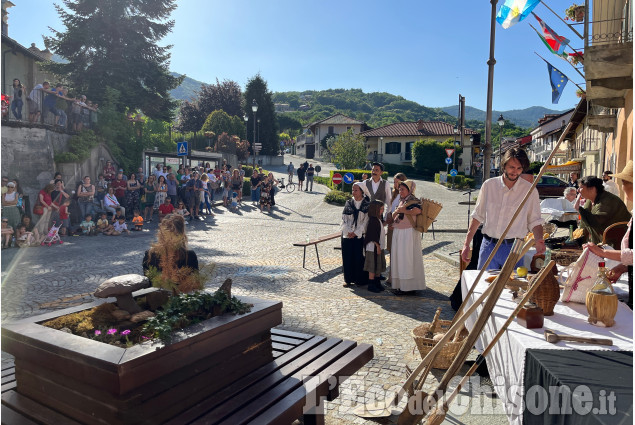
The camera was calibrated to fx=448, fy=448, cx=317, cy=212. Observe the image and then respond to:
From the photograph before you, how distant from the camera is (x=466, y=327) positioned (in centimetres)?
416

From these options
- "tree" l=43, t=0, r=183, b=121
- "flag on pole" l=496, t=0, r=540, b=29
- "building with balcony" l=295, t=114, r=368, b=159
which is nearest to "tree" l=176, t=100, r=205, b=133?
"building with balcony" l=295, t=114, r=368, b=159

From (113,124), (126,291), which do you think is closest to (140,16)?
(113,124)

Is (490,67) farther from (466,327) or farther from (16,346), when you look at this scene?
(16,346)

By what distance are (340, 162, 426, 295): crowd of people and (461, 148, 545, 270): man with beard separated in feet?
7.68

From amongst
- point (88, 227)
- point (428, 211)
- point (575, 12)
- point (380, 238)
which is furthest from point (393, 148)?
point (428, 211)

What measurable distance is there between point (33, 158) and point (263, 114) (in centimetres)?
4835

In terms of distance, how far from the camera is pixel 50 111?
652 inches

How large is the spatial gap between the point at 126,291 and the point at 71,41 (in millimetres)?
26621

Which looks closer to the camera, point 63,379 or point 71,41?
point 63,379

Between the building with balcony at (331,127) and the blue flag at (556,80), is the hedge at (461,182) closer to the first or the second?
the blue flag at (556,80)

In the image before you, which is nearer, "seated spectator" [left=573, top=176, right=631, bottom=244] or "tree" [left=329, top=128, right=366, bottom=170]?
"seated spectator" [left=573, top=176, right=631, bottom=244]

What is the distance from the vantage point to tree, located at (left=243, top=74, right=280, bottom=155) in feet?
199

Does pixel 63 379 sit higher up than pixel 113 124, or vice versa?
pixel 113 124

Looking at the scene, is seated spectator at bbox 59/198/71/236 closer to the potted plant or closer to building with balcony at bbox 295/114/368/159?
the potted plant
